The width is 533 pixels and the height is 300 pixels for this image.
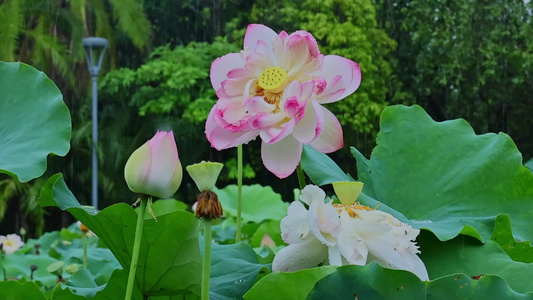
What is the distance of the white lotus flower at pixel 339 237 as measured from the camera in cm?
23

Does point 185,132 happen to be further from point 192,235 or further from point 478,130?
point 192,235

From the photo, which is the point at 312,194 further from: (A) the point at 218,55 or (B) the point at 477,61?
(A) the point at 218,55

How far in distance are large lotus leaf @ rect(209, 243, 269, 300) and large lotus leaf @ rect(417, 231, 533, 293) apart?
66 millimetres

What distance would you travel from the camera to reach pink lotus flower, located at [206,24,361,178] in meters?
0.27

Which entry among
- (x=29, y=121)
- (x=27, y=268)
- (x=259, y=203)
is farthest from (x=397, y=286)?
(x=259, y=203)

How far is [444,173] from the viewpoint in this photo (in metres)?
0.38

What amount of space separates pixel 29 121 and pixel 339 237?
20cm

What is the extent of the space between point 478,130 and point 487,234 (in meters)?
6.24

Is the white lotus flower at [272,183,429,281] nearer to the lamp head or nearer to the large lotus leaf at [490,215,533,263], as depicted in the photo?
the large lotus leaf at [490,215,533,263]

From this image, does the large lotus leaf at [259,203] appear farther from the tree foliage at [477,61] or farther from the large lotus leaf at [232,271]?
the tree foliage at [477,61]

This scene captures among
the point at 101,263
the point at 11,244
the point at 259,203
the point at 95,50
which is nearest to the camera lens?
the point at 101,263

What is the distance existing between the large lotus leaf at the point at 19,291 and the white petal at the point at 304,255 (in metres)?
0.10

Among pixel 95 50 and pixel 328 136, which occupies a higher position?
pixel 328 136

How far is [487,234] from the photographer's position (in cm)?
30
